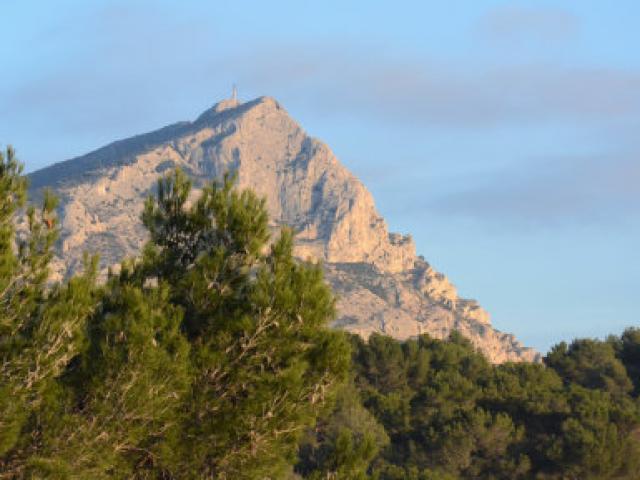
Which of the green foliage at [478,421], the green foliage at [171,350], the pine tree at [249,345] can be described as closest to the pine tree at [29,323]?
the green foliage at [171,350]

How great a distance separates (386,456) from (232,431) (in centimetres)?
3428

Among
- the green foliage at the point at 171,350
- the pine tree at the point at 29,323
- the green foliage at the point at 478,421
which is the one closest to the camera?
the pine tree at the point at 29,323

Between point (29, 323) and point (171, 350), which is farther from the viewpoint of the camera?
point (171, 350)

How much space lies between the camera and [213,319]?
16.3m

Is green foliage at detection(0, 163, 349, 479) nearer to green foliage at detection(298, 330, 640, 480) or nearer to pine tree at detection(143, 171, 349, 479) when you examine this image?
pine tree at detection(143, 171, 349, 479)

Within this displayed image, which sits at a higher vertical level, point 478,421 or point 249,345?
point 249,345

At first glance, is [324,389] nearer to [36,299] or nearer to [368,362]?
[36,299]

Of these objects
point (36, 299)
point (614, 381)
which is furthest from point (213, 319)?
point (614, 381)

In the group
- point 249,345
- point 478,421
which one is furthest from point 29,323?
point 478,421

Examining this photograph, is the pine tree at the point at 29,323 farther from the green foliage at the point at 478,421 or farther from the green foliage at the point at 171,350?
the green foliage at the point at 478,421

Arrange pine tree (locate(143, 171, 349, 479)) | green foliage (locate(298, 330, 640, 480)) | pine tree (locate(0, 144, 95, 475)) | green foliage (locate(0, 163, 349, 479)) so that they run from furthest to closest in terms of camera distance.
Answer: green foliage (locate(298, 330, 640, 480)) → pine tree (locate(143, 171, 349, 479)) → green foliage (locate(0, 163, 349, 479)) → pine tree (locate(0, 144, 95, 475))

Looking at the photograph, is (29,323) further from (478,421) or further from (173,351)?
(478,421)

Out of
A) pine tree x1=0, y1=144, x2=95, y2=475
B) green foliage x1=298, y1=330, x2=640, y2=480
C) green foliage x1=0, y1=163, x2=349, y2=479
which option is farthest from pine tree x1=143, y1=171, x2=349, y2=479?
green foliage x1=298, y1=330, x2=640, y2=480

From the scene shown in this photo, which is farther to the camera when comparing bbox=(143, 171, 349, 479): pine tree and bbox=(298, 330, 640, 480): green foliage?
bbox=(298, 330, 640, 480): green foliage
